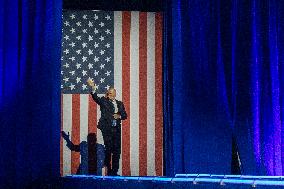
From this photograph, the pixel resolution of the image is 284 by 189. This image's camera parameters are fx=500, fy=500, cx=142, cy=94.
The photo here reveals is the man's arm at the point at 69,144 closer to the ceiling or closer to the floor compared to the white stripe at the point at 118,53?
closer to the floor

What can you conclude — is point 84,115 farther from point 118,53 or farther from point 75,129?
A: point 118,53

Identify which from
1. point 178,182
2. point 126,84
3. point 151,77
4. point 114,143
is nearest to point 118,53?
point 126,84

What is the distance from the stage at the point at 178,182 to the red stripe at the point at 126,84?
2.72 metres

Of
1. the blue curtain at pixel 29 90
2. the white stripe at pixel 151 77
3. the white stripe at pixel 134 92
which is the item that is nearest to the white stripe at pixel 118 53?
the white stripe at pixel 134 92

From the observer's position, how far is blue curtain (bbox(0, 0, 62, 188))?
5.25 metres

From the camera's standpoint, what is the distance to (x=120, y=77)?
7.15 m

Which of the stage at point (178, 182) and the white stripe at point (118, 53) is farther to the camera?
the white stripe at point (118, 53)

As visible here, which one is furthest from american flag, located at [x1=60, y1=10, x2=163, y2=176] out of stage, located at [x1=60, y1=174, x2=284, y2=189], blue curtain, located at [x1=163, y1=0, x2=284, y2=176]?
stage, located at [x1=60, y1=174, x2=284, y2=189]

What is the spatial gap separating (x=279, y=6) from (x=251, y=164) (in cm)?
204

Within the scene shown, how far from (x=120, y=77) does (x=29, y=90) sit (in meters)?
1.98

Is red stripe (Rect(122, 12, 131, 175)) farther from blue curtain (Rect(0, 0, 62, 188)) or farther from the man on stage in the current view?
blue curtain (Rect(0, 0, 62, 188))

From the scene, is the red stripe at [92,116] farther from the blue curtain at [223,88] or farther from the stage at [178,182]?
the stage at [178,182]

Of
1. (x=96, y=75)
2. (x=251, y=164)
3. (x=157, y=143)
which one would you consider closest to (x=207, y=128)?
(x=251, y=164)

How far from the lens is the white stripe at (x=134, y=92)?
7125 mm
